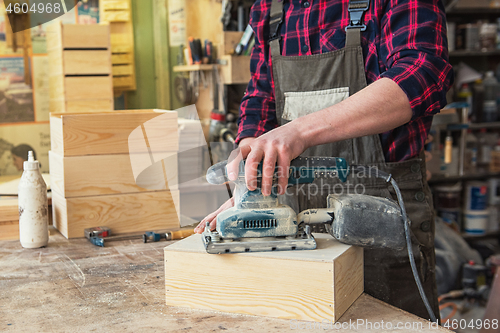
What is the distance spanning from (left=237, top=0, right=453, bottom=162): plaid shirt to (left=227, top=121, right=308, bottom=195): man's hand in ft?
0.89

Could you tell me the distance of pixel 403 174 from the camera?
1.34 meters

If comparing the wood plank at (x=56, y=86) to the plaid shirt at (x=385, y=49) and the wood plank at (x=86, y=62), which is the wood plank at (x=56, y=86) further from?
the plaid shirt at (x=385, y=49)

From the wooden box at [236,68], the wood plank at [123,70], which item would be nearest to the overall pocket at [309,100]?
the wooden box at [236,68]

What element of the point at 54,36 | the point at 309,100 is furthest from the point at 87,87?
the point at 309,100

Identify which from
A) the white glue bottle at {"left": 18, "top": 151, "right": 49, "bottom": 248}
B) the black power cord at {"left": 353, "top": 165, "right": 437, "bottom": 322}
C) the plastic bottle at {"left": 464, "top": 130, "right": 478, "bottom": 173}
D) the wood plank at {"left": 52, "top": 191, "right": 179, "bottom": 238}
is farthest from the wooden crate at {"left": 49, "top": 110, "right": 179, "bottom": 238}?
the plastic bottle at {"left": 464, "top": 130, "right": 478, "bottom": 173}

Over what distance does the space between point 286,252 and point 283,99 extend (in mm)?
638

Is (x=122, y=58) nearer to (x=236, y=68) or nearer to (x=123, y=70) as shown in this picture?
(x=123, y=70)

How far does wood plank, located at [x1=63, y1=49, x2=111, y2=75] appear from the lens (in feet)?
8.53

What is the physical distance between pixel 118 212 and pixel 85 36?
4.30ft

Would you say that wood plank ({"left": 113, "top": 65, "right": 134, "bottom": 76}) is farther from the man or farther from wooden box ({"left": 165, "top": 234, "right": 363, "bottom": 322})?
wooden box ({"left": 165, "top": 234, "right": 363, "bottom": 322})

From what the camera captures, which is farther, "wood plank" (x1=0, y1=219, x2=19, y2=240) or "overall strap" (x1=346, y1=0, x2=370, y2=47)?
"wood plank" (x1=0, y1=219, x2=19, y2=240)

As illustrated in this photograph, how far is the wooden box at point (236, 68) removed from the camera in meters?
2.74

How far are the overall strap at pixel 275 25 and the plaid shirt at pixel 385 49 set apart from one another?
0.02 meters

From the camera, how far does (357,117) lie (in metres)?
1.03
